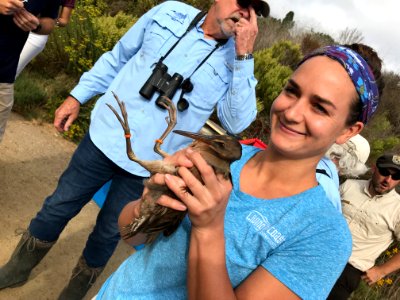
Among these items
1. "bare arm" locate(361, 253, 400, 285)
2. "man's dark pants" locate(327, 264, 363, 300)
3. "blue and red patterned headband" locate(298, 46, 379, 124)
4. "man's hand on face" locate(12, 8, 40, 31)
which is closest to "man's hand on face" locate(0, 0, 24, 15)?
"man's hand on face" locate(12, 8, 40, 31)

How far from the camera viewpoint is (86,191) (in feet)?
8.82

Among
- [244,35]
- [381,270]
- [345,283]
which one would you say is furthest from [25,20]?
[381,270]

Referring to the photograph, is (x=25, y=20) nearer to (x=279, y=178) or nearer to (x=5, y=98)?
(x=5, y=98)

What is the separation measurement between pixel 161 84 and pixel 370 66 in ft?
4.28

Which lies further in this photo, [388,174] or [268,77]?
[268,77]

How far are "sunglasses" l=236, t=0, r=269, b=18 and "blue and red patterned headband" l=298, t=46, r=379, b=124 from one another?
109 cm

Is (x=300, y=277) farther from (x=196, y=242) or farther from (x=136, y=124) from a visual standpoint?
(x=136, y=124)

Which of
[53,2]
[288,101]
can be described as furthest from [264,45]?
[288,101]

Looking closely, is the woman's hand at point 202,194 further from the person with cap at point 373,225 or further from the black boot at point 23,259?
the person with cap at point 373,225

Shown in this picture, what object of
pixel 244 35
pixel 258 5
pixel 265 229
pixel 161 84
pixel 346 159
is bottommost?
pixel 346 159

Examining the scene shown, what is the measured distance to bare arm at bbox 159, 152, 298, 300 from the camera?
3.65 ft

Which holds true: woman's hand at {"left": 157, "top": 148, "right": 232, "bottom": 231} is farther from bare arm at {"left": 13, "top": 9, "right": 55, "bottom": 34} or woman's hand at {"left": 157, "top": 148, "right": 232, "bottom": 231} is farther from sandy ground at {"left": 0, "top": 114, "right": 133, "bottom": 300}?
sandy ground at {"left": 0, "top": 114, "right": 133, "bottom": 300}

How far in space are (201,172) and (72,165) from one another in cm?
179

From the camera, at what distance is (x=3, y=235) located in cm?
344
